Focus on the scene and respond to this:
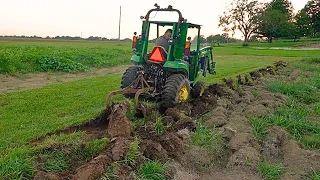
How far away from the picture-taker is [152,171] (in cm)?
461

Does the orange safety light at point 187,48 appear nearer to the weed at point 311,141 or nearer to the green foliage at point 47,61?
the weed at point 311,141

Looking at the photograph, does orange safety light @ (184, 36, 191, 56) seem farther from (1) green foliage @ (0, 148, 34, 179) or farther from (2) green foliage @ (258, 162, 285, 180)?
(1) green foliage @ (0, 148, 34, 179)

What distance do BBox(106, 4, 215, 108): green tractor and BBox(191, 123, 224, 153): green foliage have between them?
1.68 m

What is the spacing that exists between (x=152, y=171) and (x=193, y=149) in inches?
44.2

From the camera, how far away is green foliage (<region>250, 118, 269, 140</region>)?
648 centimetres

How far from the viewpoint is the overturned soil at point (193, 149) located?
4.73m

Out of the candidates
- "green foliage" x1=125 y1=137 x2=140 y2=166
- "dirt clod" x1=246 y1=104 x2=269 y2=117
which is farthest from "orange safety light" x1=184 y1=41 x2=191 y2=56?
"green foliage" x1=125 y1=137 x2=140 y2=166

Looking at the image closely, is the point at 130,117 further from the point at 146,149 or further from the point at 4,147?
the point at 4,147

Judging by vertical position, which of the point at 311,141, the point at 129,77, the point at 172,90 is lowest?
the point at 311,141

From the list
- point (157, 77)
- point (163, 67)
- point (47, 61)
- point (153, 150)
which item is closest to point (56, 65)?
point (47, 61)

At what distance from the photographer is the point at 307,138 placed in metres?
6.30

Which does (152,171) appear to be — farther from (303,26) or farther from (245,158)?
(303,26)

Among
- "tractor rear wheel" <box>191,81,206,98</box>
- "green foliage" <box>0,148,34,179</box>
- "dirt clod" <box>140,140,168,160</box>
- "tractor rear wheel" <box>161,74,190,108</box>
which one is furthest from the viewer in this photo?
"tractor rear wheel" <box>191,81,206,98</box>

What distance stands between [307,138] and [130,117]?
3.21 m
